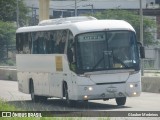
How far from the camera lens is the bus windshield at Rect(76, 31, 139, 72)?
74.2ft

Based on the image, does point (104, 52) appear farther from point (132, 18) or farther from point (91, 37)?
point (132, 18)

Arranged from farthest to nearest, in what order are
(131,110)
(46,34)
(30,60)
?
(30,60), (46,34), (131,110)

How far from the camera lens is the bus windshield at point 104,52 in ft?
74.2

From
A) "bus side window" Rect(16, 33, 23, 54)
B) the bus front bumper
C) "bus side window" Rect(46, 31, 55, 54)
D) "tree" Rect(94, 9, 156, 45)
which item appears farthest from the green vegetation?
the bus front bumper

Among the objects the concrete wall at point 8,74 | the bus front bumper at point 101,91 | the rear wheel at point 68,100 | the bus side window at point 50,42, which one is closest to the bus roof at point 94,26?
the bus side window at point 50,42

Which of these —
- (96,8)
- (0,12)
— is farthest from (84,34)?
(96,8)

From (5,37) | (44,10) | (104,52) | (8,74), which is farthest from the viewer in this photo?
(5,37)

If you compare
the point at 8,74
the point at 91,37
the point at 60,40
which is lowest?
the point at 8,74

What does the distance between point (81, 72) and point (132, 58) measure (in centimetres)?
189

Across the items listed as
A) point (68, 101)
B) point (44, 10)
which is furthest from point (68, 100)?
point (44, 10)

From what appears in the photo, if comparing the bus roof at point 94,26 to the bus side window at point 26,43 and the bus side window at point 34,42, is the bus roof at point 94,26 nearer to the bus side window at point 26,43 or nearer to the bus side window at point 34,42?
the bus side window at point 34,42

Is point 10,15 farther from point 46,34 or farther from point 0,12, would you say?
point 46,34

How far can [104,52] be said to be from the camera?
22.7 meters

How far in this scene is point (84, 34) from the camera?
75.2 ft
